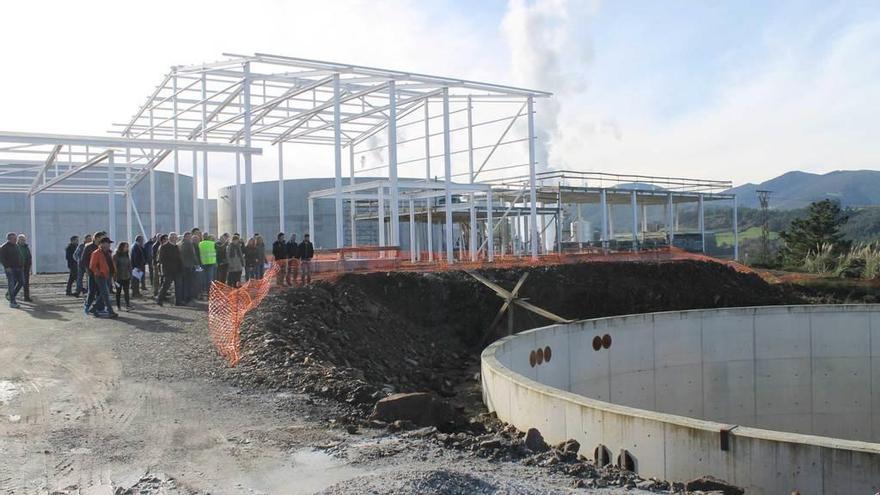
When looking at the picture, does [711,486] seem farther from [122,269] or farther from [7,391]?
[122,269]

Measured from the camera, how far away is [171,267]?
50.2 ft

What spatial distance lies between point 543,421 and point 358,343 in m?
6.84

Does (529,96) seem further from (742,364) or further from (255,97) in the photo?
(742,364)

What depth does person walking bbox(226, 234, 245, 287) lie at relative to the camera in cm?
1677

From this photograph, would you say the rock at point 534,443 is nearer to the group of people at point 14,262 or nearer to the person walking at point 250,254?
the group of people at point 14,262

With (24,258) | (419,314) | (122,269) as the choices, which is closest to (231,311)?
(122,269)

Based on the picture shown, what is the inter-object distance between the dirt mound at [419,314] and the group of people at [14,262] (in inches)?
206

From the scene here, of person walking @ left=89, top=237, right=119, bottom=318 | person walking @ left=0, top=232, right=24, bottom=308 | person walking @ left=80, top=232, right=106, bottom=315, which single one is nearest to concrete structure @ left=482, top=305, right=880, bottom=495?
person walking @ left=89, top=237, right=119, bottom=318

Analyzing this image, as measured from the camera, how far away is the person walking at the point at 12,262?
14.6m

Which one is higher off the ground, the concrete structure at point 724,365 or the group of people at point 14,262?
the group of people at point 14,262

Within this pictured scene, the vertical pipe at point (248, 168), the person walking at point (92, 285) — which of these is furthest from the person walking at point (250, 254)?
the person walking at point (92, 285)

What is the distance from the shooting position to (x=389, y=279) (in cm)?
1938

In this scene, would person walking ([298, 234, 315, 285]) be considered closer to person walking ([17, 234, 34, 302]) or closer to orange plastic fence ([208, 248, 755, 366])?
orange plastic fence ([208, 248, 755, 366])

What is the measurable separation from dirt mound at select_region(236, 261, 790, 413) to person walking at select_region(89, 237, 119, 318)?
2.85 meters
